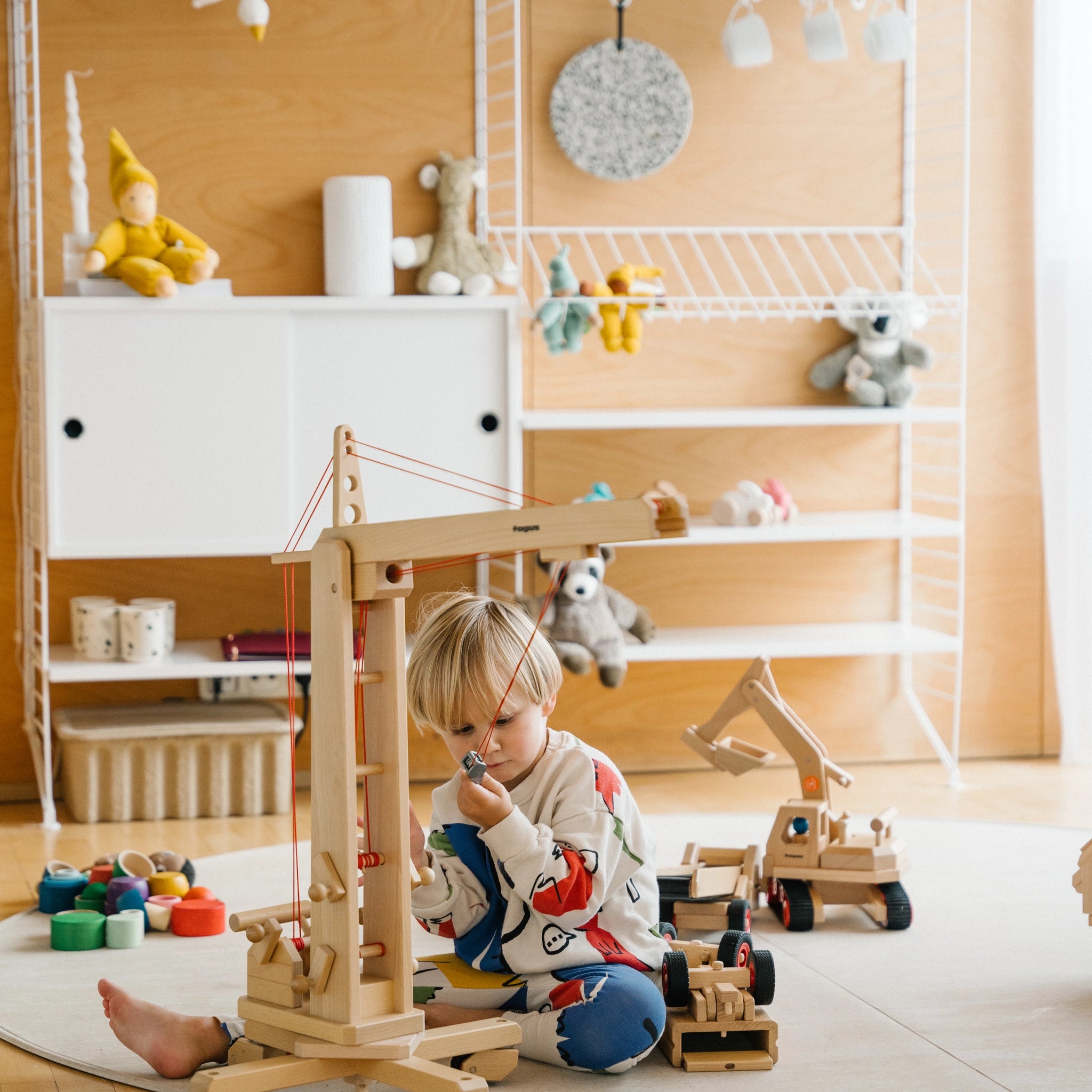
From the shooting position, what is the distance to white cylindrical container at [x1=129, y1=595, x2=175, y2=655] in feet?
9.29

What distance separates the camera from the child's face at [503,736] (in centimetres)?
160

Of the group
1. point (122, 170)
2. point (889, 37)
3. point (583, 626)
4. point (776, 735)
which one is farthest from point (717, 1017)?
point (889, 37)

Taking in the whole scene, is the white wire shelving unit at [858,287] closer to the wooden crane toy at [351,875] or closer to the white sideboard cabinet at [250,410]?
the white sideboard cabinet at [250,410]

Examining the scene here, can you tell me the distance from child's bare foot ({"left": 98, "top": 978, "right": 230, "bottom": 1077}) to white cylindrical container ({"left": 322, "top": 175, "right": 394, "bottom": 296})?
5.28ft

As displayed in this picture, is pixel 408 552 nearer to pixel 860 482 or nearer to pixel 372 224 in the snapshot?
pixel 372 224

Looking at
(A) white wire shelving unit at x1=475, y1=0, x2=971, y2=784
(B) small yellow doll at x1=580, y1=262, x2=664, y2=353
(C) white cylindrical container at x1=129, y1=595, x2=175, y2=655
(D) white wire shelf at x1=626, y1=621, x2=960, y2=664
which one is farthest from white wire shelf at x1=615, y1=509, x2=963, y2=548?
(C) white cylindrical container at x1=129, y1=595, x2=175, y2=655

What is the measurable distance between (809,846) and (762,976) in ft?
1.58

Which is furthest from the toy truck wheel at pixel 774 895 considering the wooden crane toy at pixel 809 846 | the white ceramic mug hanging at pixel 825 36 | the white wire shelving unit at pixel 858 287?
the white ceramic mug hanging at pixel 825 36

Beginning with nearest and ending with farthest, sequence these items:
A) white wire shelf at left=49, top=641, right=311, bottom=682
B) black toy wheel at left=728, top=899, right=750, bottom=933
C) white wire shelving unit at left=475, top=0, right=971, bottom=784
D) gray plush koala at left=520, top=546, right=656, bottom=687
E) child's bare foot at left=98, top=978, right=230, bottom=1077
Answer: child's bare foot at left=98, top=978, right=230, bottom=1077
black toy wheel at left=728, top=899, right=750, bottom=933
white wire shelf at left=49, top=641, right=311, bottom=682
gray plush koala at left=520, top=546, right=656, bottom=687
white wire shelving unit at left=475, top=0, right=971, bottom=784

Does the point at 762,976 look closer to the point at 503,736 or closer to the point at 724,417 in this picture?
the point at 503,736

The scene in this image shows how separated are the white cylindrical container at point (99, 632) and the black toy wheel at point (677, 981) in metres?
1.52

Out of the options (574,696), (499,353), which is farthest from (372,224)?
(574,696)

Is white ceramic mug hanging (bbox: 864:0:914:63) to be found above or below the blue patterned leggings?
above

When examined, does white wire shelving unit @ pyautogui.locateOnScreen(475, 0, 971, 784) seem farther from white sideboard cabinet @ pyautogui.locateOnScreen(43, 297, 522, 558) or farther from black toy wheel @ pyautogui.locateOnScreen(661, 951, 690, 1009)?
black toy wheel @ pyautogui.locateOnScreen(661, 951, 690, 1009)
